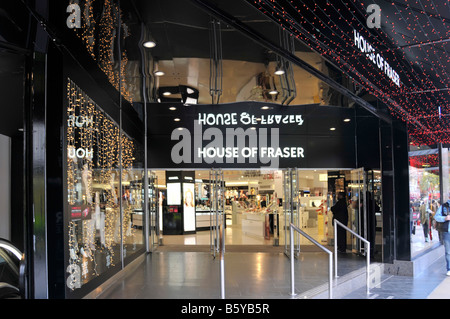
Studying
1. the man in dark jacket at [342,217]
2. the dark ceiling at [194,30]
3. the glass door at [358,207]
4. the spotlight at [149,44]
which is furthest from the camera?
the man in dark jacket at [342,217]

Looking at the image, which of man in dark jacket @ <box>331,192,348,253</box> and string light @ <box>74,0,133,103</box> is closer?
string light @ <box>74,0,133,103</box>

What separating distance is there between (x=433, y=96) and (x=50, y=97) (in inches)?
297

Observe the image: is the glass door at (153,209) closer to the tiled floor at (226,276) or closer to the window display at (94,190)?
the tiled floor at (226,276)

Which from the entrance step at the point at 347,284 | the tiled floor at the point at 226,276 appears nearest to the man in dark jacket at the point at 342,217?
the tiled floor at the point at 226,276

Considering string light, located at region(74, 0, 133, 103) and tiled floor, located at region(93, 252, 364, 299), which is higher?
string light, located at region(74, 0, 133, 103)

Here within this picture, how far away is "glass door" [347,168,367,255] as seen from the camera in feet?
30.3

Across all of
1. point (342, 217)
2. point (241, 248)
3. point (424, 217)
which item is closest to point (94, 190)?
point (241, 248)

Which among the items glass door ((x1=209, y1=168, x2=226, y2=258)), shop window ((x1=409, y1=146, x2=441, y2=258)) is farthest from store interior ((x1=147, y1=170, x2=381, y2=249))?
shop window ((x1=409, y1=146, x2=441, y2=258))

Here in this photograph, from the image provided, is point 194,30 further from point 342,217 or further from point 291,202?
point 342,217

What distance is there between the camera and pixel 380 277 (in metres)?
7.85

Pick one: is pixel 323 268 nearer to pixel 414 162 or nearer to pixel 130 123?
A: pixel 414 162

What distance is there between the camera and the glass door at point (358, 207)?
30.3 feet

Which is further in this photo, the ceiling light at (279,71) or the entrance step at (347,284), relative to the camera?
the ceiling light at (279,71)

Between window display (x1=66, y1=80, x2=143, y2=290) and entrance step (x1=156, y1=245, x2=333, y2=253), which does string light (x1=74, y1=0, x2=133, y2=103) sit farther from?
entrance step (x1=156, y1=245, x2=333, y2=253)
